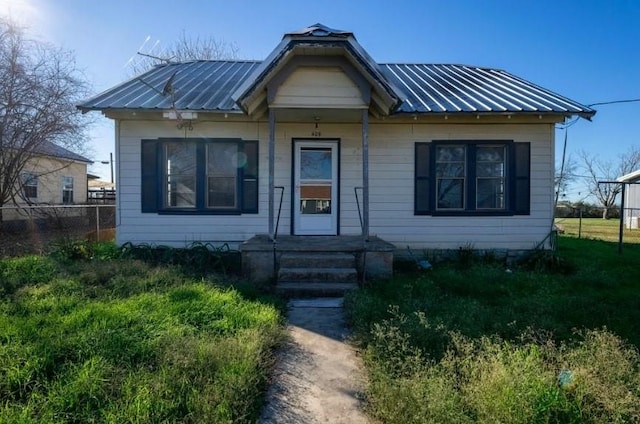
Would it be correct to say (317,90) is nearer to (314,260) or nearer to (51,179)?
(314,260)

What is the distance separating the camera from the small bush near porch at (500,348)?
2.55m

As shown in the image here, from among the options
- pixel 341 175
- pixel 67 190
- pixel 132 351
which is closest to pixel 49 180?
pixel 67 190

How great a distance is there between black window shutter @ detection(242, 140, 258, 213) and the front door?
869 mm

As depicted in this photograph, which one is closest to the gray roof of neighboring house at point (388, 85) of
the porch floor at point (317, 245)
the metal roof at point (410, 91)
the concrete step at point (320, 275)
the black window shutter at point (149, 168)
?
the metal roof at point (410, 91)

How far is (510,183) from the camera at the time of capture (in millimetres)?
8203

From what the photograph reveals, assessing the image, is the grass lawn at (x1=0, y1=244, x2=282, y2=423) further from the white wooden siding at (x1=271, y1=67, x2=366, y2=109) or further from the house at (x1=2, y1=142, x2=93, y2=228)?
the house at (x1=2, y1=142, x2=93, y2=228)

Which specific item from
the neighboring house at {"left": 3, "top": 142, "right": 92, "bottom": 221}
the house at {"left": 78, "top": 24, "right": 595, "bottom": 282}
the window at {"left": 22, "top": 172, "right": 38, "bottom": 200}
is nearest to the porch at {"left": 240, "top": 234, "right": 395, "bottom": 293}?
the house at {"left": 78, "top": 24, "right": 595, "bottom": 282}

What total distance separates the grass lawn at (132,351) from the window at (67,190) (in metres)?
18.0

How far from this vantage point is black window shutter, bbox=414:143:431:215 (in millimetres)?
8195

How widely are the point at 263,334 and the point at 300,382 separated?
751mm

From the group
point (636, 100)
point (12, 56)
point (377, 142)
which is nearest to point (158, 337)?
point (377, 142)

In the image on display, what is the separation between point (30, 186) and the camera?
17.9 meters

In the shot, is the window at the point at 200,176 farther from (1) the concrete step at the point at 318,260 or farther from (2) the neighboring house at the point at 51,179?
(2) the neighboring house at the point at 51,179

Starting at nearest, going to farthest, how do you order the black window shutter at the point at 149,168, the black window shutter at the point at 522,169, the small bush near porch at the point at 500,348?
the small bush near porch at the point at 500,348 < the black window shutter at the point at 149,168 < the black window shutter at the point at 522,169
